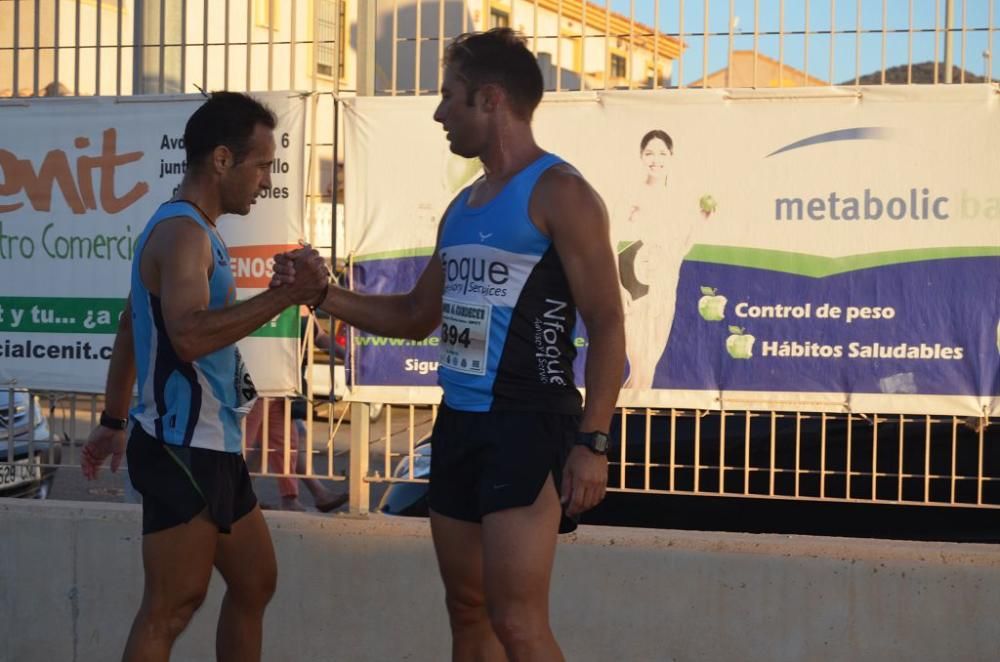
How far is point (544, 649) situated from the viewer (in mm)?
3697

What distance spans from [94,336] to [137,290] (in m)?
1.65

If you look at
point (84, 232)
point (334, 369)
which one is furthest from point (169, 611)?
point (84, 232)

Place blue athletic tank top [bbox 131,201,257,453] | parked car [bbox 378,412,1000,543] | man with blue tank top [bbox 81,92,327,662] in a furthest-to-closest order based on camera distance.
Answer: parked car [bbox 378,412,1000,543] < blue athletic tank top [bbox 131,201,257,453] < man with blue tank top [bbox 81,92,327,662]

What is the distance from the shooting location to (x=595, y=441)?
372 centimetres

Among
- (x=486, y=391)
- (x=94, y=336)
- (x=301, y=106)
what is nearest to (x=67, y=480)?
(x=94, y=336)

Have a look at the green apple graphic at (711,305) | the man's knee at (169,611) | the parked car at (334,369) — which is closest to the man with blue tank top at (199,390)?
the man's knee at (169,611)

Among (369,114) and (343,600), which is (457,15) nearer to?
(369,114)

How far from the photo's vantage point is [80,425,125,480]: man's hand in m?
4.66

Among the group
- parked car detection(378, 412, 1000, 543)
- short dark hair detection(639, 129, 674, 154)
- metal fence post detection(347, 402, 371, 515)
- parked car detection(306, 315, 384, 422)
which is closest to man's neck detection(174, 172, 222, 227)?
parked car detection(306, 315, 384, 422)

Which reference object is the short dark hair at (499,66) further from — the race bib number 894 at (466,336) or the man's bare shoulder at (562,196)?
the race bib number 894 at (466,336)

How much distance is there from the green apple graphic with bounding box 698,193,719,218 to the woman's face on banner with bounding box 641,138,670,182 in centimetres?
17

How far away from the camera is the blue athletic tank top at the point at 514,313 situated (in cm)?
384

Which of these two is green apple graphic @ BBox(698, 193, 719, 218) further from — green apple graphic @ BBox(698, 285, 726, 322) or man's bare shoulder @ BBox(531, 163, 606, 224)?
man's bare shoulder @ BBox(531, 163, 606, 224)

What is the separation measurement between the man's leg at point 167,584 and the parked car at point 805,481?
190 centimetres
